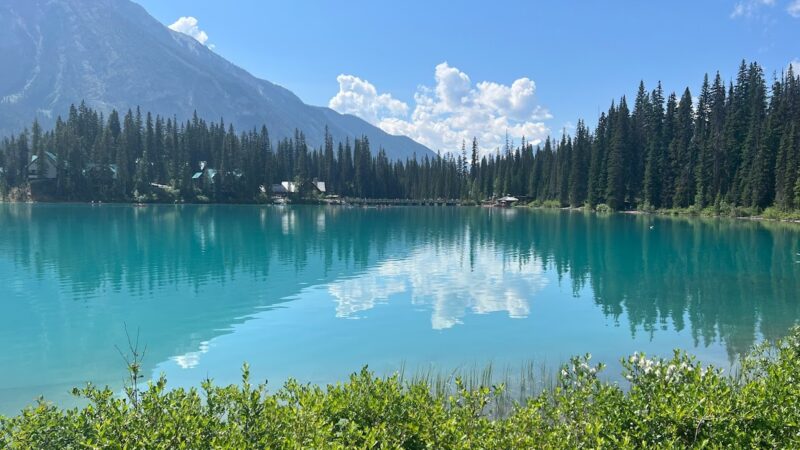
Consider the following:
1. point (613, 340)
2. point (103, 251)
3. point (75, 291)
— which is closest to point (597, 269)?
point (613, 340)

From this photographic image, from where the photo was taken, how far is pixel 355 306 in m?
23.9

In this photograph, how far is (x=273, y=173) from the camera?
146 m

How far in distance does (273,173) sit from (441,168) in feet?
186

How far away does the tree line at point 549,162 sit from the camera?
3391 inches

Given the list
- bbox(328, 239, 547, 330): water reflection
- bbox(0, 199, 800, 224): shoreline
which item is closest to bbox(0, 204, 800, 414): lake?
bbox(328, 239, 547, 330): water reflection

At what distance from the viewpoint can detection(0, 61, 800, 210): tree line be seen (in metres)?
86.1

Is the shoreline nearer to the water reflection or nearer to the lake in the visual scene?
the lake

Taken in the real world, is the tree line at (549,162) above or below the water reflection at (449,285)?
above

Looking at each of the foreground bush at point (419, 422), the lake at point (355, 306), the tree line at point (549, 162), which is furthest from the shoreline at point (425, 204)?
the foreground bush at point (419, 422)

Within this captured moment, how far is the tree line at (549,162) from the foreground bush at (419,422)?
83277 mm

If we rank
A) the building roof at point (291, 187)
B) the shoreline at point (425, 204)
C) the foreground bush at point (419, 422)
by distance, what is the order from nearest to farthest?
the foreground bush at point (419, 422)
the shoreline at point (425, 204)
the building roof at point (291, 187)

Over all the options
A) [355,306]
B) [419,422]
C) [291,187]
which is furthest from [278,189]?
[419,422]

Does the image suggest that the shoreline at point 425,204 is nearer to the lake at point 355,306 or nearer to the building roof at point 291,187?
the building roof at point 291,187

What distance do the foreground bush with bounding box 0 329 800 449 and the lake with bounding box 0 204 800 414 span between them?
818cm
